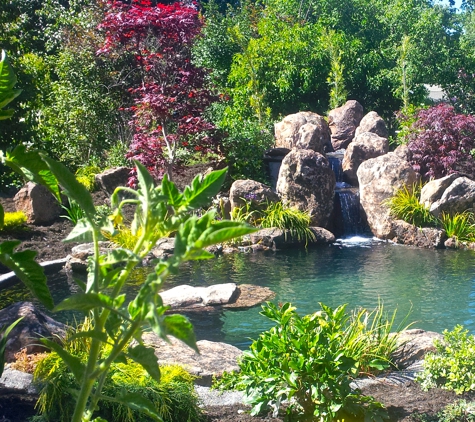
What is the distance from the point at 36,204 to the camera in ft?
41.2

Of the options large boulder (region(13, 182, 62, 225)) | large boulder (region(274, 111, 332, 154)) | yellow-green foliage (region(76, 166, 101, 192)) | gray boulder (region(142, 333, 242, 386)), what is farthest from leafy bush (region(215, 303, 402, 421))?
large boulder (region(274, 111, 332, 154))

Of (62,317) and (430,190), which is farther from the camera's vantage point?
(430,190)

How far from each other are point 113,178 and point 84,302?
13.0m

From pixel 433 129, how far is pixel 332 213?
3.30m

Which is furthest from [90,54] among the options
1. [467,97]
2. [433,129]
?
[467,97]

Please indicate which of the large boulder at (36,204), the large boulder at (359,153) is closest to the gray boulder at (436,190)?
the large boulder at (359,153)

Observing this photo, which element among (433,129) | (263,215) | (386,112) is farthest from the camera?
(386,112)

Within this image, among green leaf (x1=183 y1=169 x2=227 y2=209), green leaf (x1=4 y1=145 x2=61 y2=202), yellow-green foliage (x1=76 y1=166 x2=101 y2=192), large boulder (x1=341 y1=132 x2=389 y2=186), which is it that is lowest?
yellow-green foliage (x1=76 y1=166 x2=101 y2=192)

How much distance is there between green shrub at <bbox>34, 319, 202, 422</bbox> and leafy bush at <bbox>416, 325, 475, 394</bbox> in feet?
4.77

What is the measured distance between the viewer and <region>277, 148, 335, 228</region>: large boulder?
14.1 metres

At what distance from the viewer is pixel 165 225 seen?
4.80ft

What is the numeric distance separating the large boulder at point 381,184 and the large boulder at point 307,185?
36.6 inches

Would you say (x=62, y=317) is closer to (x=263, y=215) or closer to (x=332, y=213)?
(x=263, y=215)

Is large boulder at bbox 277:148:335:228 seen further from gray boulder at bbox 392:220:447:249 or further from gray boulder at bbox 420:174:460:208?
gray boulder at bbox 420:174:460:208
